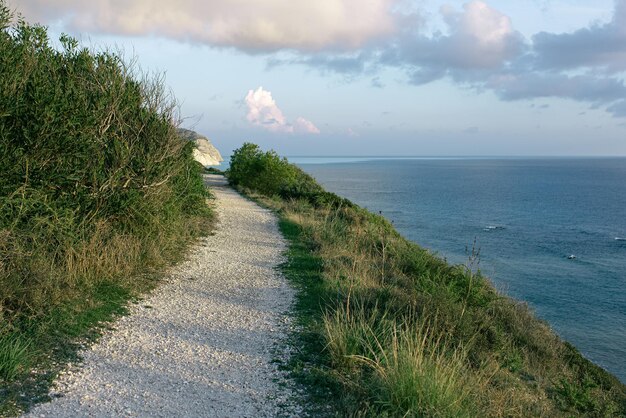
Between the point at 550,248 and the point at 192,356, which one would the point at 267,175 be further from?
the point at 192,356

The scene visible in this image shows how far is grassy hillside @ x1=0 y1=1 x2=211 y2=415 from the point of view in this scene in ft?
26.6

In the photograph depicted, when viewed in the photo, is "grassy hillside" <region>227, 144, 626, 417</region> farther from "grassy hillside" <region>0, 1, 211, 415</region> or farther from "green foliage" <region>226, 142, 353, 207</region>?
"green foliage" <region>226, 142, 353, 207</region>

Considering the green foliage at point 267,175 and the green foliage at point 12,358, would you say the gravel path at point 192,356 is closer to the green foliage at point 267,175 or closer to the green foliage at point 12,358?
the green foliage at point 12,358

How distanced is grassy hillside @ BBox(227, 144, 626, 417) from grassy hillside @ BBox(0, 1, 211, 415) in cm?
Result: 334

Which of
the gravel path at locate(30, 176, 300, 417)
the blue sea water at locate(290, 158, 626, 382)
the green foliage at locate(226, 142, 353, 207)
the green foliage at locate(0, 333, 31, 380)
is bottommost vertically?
the blue sea water at locate(290, 158, 626, 382)

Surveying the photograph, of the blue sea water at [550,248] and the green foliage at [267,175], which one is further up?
the green foliage at [267,175]

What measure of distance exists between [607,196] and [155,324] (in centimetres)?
7912

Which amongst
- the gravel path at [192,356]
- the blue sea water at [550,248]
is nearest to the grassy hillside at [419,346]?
the gravel path at [192,356]

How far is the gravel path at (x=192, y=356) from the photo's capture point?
237 inches

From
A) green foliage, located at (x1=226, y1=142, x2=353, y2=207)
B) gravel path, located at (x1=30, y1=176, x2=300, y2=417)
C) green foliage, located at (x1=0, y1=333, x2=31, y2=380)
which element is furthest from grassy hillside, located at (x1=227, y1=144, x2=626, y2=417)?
green foliage, located at (x1=226, y1=142, x2=353, y2=207)

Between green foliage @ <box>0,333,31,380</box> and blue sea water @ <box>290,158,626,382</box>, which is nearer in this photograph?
green foliage @ <box>0,333,31,380</box>

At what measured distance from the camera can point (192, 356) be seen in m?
7.61

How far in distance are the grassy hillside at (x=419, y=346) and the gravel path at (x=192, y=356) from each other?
568 millimetres

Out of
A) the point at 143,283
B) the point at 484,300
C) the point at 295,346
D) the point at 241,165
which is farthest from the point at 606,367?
the point at 241,165
